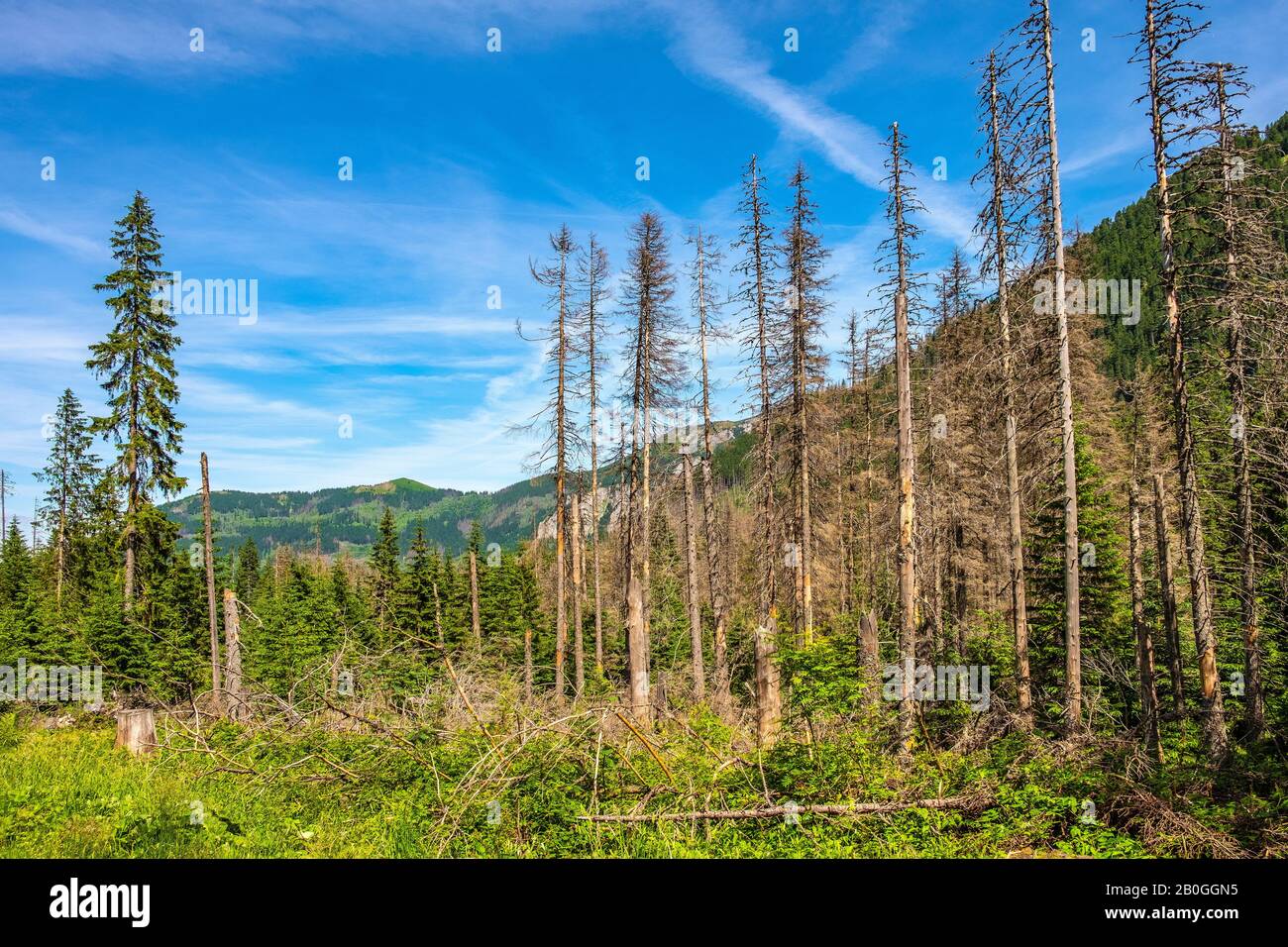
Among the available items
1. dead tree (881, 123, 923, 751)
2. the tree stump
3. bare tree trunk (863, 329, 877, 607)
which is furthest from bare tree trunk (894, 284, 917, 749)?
bare tree trunk (863, 329, 877, 607)

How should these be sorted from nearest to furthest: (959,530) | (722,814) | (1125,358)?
1. (722,814)
2. (959,530)
3. (1125,358)

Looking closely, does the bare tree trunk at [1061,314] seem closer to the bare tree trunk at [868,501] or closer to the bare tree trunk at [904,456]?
the bare tree trunk at [904,456]

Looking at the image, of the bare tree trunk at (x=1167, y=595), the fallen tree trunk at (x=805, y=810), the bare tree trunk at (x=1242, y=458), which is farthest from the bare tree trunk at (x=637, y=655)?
the bare tree trunk at (x=1167, y=595)

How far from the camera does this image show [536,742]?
7.49 m

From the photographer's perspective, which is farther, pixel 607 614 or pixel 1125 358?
pixel 1125 358

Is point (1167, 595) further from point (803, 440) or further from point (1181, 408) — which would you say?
point (803, 440)

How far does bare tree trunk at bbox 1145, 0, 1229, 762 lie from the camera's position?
39.3 ft

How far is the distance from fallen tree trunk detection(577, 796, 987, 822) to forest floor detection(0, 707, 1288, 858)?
4cm

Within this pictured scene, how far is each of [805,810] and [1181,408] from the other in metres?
11.0

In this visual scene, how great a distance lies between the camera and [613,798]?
7133mm
